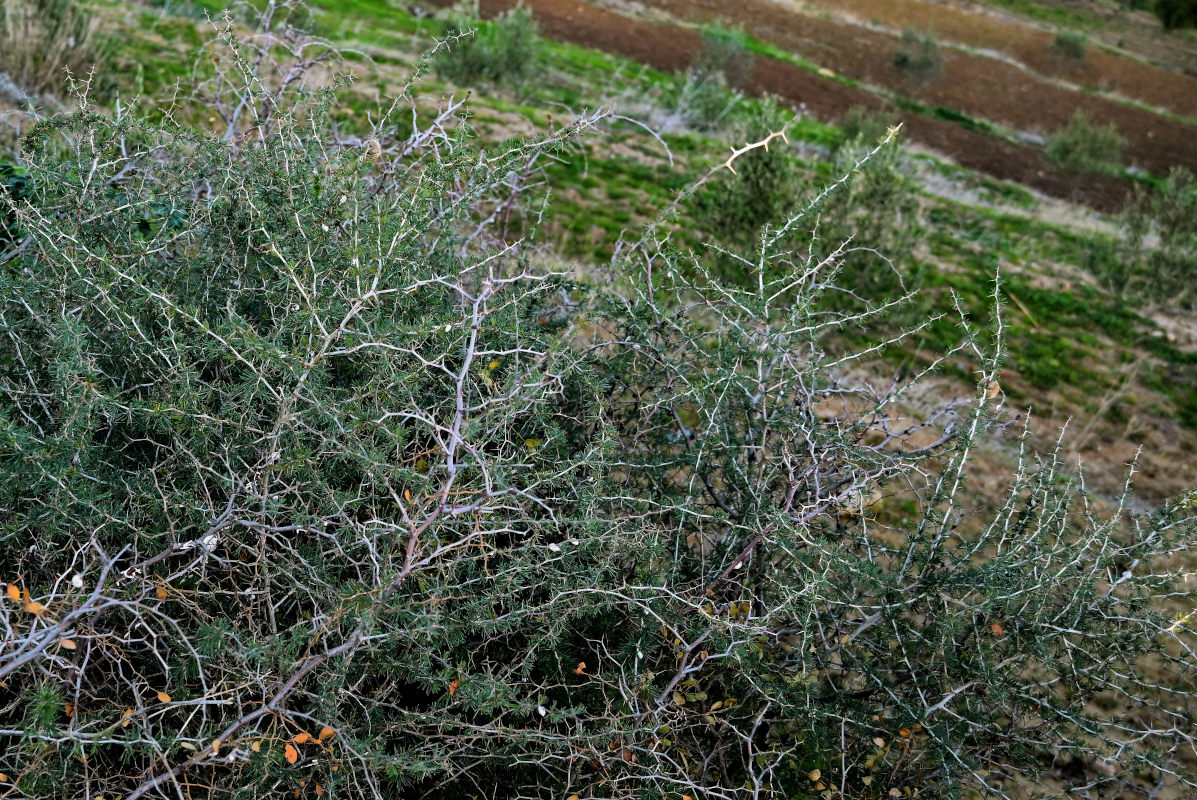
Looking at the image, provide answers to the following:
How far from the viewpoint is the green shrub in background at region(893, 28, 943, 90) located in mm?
22422

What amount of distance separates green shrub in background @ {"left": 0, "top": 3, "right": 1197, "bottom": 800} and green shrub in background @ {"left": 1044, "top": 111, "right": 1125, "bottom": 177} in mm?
17276

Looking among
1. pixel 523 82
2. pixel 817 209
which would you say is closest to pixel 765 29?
pixel 523 82

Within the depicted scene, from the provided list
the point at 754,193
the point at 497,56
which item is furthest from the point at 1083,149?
the point at 754,193

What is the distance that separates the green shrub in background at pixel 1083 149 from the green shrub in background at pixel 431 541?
17.3 m

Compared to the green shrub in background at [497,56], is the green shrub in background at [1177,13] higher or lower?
higher

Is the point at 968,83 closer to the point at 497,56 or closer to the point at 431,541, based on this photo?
the point at 497,56

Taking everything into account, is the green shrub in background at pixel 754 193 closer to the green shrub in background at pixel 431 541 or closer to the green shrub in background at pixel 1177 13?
the green shrub in background at pixel 431 541

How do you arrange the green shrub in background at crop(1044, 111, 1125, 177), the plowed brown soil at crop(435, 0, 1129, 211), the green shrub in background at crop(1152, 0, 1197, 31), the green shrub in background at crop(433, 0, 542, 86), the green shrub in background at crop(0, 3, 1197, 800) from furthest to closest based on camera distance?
the green shrub in background at crop(1152, 0, 1197, 31) → the plowed brown soil at crop(435, 0, 1129, 211) → the green shrub in background at crop(1044, 111, 1125, 177) → the green shrub in background at crop(433, 0, 542, 86) → the green shrub in background at crop(0, 3, 1197, 800)

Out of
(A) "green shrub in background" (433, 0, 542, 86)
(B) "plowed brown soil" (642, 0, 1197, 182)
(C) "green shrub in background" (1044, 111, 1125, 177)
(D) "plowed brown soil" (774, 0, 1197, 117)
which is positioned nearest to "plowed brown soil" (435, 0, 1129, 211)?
(C) "green shrub in background" (1044, 111, 1125, 177)

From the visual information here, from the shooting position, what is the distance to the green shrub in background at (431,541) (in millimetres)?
1692

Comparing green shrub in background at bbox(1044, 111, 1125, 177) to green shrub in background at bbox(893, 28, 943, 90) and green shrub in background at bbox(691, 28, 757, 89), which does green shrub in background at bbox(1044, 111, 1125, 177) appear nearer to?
green shrub in background at bbox(893, 28, 943, 90)

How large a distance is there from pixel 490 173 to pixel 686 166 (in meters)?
7.66

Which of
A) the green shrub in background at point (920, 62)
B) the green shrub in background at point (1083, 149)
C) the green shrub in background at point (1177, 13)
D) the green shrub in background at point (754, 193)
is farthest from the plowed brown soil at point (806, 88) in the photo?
the green shrub in background at point (1177, 13)

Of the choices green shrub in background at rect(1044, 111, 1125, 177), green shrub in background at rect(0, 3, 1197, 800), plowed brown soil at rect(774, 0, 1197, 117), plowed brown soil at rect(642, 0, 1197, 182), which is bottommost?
green shrub in background at rect(0, 3, 1197, 800)
